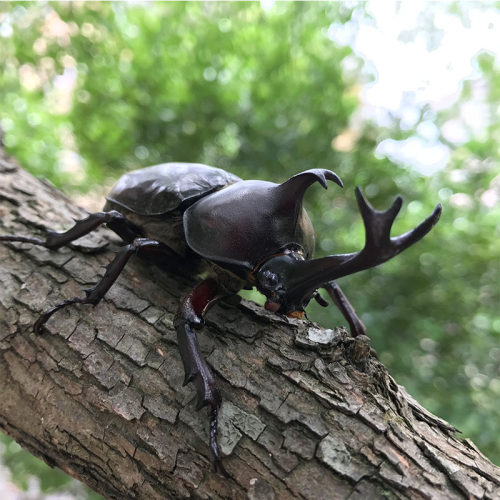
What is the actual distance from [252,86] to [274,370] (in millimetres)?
2699

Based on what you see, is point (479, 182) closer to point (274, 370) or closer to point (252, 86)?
point (252, 86)

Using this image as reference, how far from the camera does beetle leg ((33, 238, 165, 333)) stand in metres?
1.77

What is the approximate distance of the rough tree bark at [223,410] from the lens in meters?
1.33

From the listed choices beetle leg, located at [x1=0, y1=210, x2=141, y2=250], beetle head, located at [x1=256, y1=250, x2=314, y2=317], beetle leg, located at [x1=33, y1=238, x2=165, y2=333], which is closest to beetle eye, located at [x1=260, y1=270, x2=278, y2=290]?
beetle head, located at [x1=256, y1=250, x2=314, y2=317]

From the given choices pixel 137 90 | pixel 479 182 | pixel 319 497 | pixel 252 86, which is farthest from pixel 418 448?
pixel 137 90

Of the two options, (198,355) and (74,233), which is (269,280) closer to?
(198,355)

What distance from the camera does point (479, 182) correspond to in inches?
133

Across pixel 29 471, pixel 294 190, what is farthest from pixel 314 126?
pixel 29 471

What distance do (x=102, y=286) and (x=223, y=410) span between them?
0.75 metres

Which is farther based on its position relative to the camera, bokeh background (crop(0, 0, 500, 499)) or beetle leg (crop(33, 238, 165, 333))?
bokeh background (crop(0, 0, 500, 499))

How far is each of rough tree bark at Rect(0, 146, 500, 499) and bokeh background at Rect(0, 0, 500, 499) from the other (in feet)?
4.90

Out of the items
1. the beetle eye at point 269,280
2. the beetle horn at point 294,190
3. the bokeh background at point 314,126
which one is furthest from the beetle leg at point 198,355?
the bokeh background at point 314,126

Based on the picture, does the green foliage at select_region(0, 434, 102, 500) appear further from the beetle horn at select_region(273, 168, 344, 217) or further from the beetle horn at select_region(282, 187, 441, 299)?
the beetle horn at select_region(282, 187, 441, 299)

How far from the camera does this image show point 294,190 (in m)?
1.80
